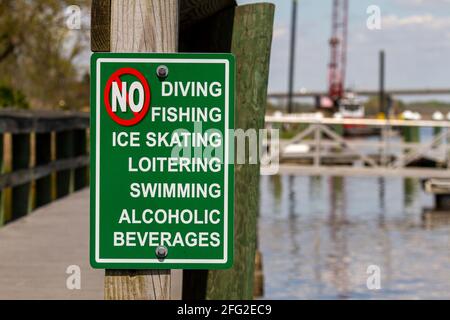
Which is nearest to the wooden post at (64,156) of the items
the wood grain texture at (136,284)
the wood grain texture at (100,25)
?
the wood grain texture at (100,25)

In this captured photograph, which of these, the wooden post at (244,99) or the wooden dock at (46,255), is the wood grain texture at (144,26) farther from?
the wooden dock at (46,255)

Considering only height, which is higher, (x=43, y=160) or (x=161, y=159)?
(x=161, y=159)

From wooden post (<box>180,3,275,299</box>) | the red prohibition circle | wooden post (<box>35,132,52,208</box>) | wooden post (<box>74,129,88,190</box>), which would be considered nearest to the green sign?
the red prohibition circle

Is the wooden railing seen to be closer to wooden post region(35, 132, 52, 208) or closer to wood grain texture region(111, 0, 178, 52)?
wooden post region(35, 132, 52, 208)

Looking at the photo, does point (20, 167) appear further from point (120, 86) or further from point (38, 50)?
point (38, 50)

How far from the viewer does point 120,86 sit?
12.1 ft

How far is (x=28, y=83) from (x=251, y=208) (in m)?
30.4

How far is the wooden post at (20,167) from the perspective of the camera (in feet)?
43.1

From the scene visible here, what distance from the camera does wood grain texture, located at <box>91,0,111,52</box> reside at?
389 cm

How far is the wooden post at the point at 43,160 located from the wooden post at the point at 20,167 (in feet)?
4.21

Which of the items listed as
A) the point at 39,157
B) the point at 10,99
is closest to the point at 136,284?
the point at 39,157

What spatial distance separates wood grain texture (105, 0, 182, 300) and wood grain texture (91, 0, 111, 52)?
7 cm

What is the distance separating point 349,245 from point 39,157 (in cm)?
587
